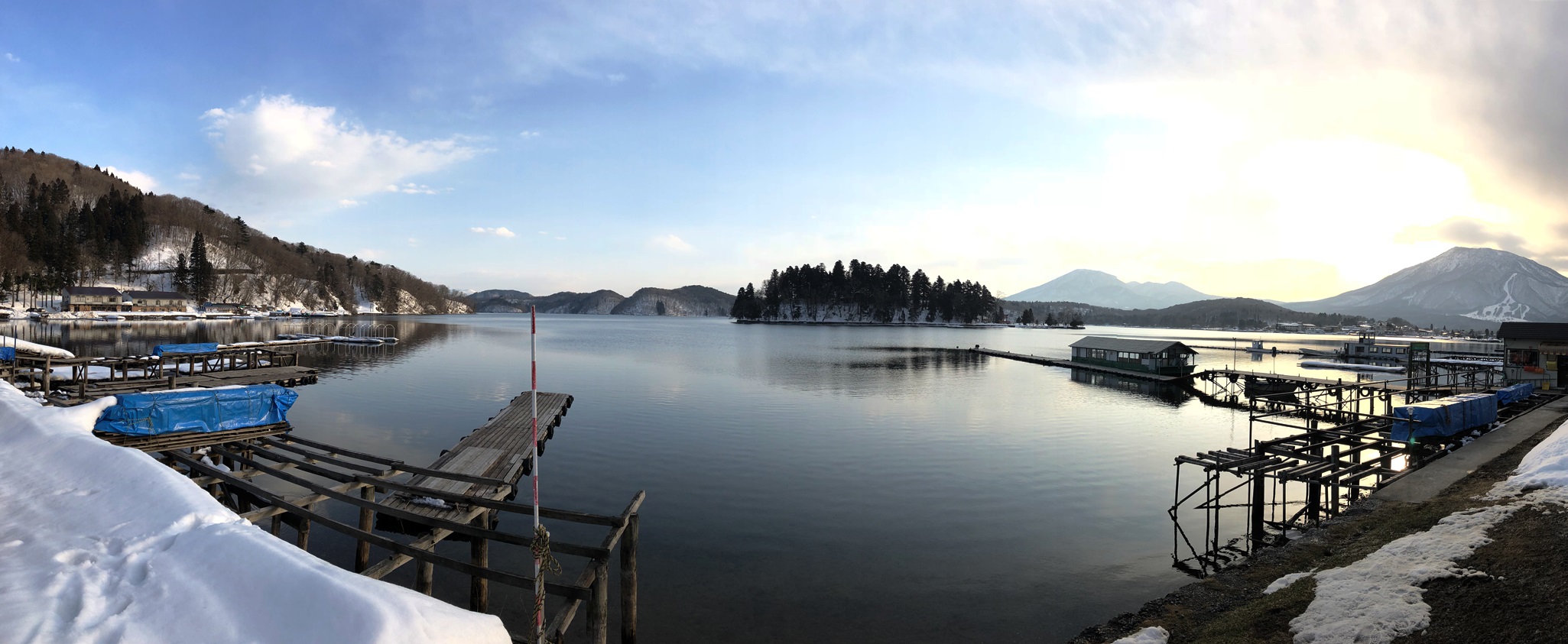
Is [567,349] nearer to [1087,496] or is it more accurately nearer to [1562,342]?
[1087,496]

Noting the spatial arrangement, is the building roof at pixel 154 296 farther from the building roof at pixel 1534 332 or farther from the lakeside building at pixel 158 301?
the building roof at pixel 1534 332

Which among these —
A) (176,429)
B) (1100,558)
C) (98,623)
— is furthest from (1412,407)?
(176,429)

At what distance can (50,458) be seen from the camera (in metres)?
11.7

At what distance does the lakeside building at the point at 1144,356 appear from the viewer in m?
61.6

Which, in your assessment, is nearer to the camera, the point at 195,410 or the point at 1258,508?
the point at 1258,508

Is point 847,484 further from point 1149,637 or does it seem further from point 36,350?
point 36,350

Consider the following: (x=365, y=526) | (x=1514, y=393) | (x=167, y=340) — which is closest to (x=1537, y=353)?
(x=1514, y=393)

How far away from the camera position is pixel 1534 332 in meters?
42.5

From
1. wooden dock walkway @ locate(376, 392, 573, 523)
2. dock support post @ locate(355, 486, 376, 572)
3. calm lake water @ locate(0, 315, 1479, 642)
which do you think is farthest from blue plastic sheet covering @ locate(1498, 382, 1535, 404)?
dock support post @ locate(355, 486, 376, 572)

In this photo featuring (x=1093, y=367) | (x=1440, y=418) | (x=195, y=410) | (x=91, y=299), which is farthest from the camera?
(x=91, y=299)

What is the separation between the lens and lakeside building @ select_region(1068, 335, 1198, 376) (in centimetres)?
6162

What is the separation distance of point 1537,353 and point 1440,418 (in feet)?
99.5

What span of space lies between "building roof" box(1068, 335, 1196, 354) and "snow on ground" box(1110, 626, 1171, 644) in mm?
58820

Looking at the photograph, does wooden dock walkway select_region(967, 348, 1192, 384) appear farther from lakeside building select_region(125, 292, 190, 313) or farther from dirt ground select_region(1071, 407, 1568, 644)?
lakeside building select_region(125, 292, 190, 313)
